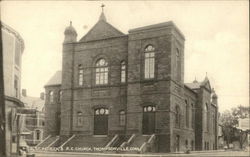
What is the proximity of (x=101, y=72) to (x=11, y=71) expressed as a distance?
9942 millimetres

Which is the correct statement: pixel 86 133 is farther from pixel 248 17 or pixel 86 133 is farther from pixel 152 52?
pixel 248 17

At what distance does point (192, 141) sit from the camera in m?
31.4

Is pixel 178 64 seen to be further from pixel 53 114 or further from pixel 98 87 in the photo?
pixel 53 114

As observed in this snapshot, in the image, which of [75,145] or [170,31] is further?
[75,145]

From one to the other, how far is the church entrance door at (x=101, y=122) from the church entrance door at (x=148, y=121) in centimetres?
280

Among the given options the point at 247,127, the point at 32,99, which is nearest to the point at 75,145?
the point at 247,127

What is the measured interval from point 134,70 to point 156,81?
5.22ft

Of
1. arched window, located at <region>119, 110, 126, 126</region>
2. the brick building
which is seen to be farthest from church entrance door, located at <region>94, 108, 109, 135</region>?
arched window, located at <region>119, 110, 126, 126</region>

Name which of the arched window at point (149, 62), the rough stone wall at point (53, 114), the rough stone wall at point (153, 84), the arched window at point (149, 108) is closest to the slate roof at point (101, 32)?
the rough stone wall at point (153, 84)

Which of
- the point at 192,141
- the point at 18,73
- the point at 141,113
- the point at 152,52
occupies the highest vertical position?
the point at 152,52

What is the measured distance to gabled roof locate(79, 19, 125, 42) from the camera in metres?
26.9

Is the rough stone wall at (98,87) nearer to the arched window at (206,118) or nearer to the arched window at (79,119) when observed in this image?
the arched window at (79,119)

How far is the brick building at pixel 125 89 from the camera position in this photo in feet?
79.9

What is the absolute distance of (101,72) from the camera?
2689 centimetres
